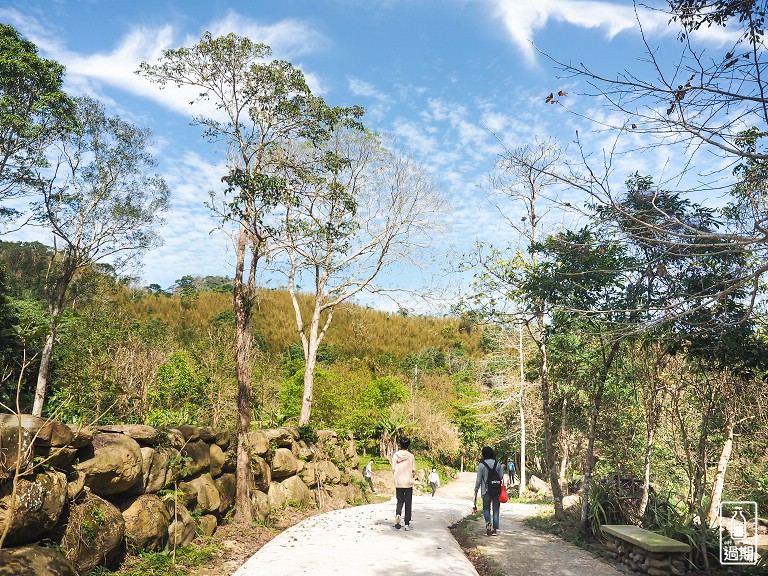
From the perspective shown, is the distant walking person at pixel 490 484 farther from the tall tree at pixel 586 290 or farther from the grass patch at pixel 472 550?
the tall tree at pixel 586 290

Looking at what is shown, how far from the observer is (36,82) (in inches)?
720

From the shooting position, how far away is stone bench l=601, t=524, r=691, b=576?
615cm

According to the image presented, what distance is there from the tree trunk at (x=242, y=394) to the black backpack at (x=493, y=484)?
418cm

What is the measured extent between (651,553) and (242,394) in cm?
674

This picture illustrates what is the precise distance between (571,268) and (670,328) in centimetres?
219

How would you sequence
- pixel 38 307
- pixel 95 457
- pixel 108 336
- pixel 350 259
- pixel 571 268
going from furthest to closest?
pixel 38 307, pixel 108 336, pixel 350 259, pixel 571 268, pixel 95 457

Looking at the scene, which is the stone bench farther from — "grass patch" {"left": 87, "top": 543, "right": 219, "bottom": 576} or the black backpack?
"grass patch" {"left": 87, "top": 543, "right": 219, "bottom": 576}

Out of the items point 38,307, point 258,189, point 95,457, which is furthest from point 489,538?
point 38,307

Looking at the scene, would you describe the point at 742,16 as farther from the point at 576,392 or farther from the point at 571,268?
the point at 576,392

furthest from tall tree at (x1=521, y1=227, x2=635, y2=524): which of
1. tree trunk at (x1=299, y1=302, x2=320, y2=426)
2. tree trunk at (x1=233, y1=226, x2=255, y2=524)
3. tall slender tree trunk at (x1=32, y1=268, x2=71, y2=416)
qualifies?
tall slender tree trunk at (x1=32, y1=268, x2=71, y2=416)

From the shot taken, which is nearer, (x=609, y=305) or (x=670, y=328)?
(x=670, y=328)

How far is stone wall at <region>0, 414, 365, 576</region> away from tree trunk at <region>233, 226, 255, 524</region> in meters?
0.23

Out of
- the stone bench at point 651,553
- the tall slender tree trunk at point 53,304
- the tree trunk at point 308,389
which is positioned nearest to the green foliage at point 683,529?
the stone bench at point 651,553

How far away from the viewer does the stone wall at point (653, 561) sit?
6.15 metres
